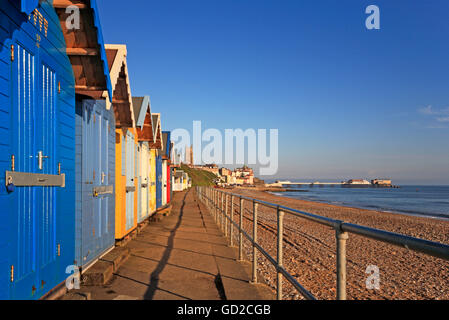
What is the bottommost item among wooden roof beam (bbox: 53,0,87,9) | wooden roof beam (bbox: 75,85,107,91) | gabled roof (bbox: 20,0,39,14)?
wooden roof beam (bbox: 75,85,107,91)

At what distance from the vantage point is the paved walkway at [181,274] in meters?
4.58

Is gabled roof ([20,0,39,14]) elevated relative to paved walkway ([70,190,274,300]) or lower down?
elevated

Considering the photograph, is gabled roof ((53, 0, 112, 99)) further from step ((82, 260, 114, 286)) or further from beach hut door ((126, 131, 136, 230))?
beach hut door ((126, 131, 136, 230))

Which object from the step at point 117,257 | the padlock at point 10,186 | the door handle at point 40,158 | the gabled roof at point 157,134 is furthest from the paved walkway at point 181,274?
the gabled roof at point 157,134

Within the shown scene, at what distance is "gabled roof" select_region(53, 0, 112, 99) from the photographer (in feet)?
13.6

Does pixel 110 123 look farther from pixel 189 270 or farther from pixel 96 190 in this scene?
pixel 189 270

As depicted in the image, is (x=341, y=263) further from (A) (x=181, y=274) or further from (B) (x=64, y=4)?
(B) (x=64, y=4)

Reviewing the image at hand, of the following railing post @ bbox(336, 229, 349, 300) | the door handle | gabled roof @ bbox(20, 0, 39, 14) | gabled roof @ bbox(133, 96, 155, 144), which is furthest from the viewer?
gabled roof @ bbox(133, 96, 155, 144)

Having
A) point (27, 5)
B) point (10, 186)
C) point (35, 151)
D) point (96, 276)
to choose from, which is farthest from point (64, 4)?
point (96, 276)

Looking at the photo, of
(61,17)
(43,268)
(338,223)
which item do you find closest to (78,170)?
(43,268)

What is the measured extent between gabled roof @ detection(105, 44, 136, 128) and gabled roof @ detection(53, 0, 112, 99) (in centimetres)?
130

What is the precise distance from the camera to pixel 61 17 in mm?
4262

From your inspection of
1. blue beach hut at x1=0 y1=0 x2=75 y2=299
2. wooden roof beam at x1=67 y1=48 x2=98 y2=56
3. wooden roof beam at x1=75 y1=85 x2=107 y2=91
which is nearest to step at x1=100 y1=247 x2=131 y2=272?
blue beach hut at x1=0 y1=0 x2=75 y2=299
